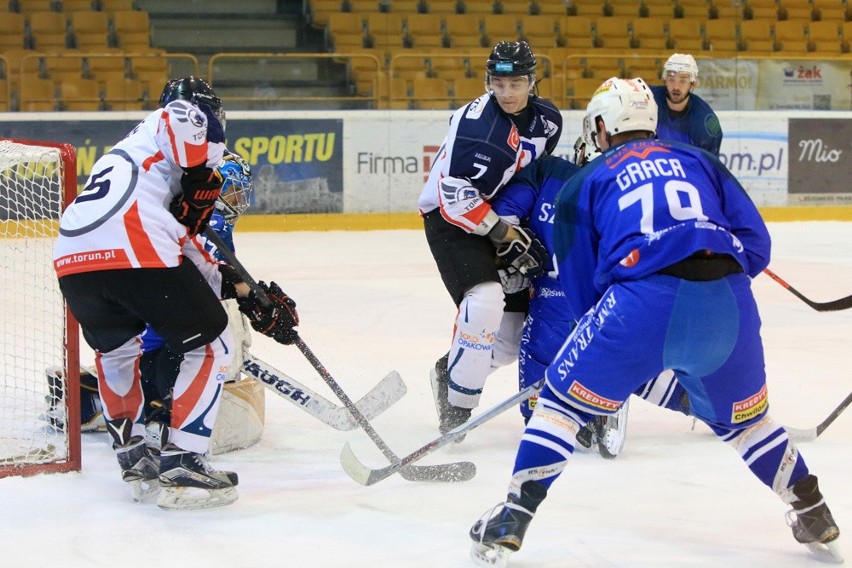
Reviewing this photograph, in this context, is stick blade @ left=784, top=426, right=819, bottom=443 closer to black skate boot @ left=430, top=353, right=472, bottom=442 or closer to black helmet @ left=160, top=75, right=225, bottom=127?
black skate boot @ left=430, top=353, right=472, bottom=442

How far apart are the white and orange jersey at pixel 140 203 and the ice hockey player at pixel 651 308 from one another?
2.93ft

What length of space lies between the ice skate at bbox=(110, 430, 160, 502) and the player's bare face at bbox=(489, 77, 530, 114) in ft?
4.54

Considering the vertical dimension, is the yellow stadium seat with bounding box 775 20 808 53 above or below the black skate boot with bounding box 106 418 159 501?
above

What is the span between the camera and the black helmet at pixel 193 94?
282 centimetres

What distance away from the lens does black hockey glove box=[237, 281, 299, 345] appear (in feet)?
9.74

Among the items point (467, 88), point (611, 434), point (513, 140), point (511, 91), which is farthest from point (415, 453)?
point (467, 88)

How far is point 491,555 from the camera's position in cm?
228

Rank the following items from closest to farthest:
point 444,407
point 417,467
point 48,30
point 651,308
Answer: point 651,308
point 417,467
point 444,407
point 48,30

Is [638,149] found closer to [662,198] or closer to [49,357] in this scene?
[662,198]

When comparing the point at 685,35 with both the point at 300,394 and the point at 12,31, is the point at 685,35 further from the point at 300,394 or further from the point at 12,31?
the point at 300,394

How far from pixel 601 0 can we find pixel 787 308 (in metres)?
5.93

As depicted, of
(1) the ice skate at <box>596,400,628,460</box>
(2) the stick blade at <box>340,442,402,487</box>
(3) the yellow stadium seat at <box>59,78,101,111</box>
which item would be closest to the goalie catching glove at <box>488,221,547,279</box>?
(1) the ice skate at <box>596,400,628,460</box>

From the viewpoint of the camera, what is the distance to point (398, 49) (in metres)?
10.1

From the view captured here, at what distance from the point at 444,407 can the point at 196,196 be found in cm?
113
